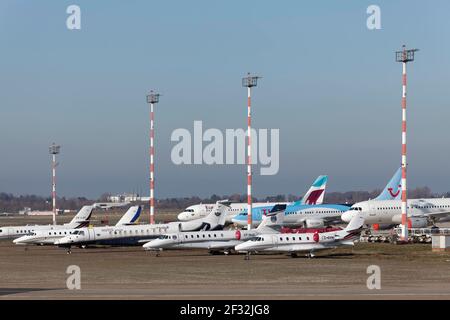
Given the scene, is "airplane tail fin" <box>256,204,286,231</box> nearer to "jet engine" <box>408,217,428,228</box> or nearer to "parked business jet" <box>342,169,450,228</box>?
"parked business jet" <box>342,169,450,228</box>

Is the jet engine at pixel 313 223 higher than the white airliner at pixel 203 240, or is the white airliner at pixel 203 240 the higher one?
the white airliner at pixel 203 240

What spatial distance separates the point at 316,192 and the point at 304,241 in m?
67.0

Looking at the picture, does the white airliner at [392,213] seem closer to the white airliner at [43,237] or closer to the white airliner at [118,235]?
the white airliner at [118,235]


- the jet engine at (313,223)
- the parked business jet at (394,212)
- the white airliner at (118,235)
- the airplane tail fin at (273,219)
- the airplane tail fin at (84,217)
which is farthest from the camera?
the jet engine at (313,223)

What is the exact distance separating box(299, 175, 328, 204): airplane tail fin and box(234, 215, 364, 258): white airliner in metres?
64.3

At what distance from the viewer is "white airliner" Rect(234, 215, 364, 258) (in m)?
82.0

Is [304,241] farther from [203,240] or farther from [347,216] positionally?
[347,216]

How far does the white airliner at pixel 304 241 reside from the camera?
8200 centimetres

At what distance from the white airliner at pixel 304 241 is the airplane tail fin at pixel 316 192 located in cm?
6427

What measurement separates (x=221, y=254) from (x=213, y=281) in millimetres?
30722

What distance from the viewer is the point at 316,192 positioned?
5866 inches

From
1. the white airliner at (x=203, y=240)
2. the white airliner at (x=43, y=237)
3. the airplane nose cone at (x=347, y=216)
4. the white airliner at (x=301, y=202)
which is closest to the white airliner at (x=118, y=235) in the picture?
the white airliner at (x=43, y=237)

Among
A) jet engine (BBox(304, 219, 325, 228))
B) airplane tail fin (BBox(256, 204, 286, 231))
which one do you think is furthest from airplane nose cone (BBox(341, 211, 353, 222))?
airplane tail fin (BBox(256, 204, 286, 231))
